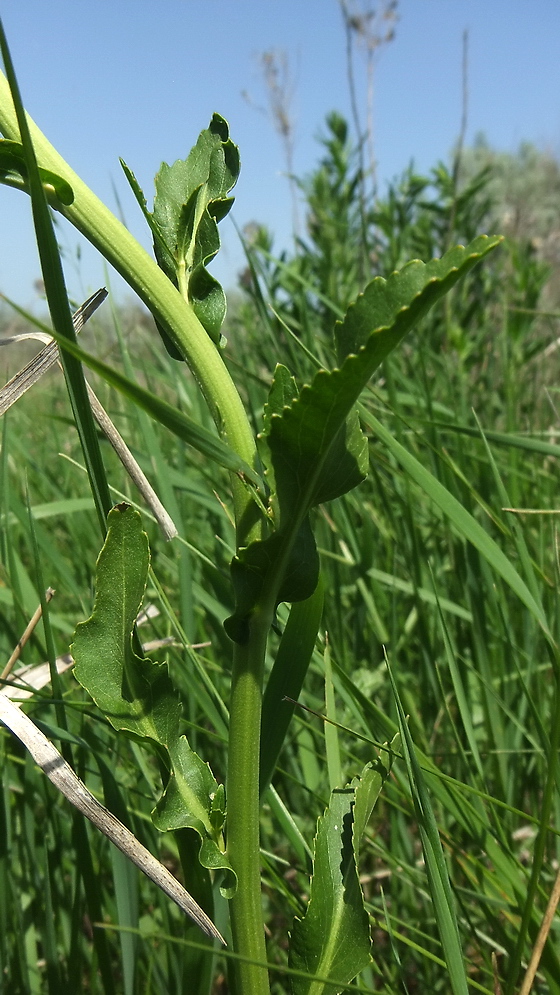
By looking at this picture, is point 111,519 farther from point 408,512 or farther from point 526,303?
point 526,303

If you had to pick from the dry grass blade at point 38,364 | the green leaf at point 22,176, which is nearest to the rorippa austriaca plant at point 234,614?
the green leaf at point 22,176

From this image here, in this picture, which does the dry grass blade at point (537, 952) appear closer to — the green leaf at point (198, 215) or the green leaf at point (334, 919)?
the green leaf at point (334, 919)

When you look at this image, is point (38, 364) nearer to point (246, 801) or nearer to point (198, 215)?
point (198, 215)

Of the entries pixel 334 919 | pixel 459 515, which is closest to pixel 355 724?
pixel 459 515

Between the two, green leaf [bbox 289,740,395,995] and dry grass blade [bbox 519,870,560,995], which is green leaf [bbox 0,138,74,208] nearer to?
green leaf [bbox 289,740,395,995]

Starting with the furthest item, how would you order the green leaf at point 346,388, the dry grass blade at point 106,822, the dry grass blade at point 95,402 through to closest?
Answer: the dry grass blade at point 95,402
the dry grass blade at point 106,822
the green leaf at point 346,388

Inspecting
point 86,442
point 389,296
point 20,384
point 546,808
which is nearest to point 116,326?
point 20,384

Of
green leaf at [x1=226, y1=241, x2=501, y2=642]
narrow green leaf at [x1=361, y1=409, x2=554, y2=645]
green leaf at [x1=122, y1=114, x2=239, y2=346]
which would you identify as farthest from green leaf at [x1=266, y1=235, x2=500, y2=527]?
narrow green leaf at [x1=361, y1=409, x2=554, y2=645]
